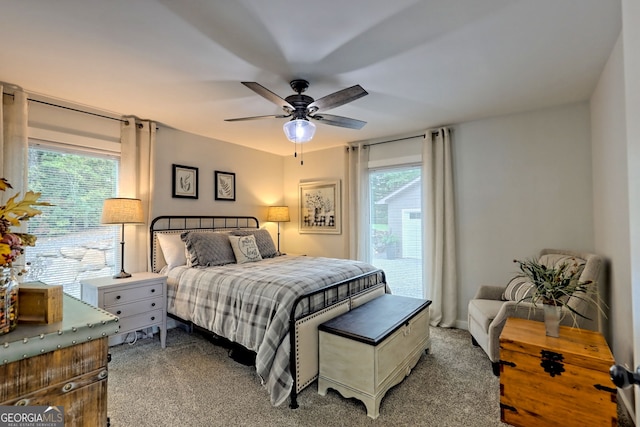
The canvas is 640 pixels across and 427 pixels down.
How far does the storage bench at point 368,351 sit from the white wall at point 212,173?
265 centimetres

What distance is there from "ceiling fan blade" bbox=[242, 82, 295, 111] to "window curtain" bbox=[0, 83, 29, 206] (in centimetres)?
212

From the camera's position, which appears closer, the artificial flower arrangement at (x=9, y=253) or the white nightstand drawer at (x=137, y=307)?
the artificial flower arrangement at (x=9, y=253)

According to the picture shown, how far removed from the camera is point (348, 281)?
9.34 feet

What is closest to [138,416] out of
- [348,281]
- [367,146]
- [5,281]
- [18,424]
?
[18,424]

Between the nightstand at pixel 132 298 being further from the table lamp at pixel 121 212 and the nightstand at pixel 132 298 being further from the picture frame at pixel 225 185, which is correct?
the picture frame at pixel 225 185

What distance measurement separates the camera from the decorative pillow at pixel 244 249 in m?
3.61

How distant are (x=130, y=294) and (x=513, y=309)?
345 cm

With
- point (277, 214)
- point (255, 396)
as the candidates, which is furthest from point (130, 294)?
point (277, 214)

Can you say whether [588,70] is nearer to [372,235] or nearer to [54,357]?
[372,235]

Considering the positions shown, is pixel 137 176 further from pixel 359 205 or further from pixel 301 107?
pixel 359 205

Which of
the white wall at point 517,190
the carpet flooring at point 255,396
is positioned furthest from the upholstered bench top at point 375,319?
the white wall at point 517,190

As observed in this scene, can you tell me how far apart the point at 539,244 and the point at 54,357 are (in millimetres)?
3994

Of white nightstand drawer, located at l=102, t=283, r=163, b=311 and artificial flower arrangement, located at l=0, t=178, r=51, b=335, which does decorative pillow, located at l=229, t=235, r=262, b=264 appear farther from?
artificial flower arrangement, located at l=0, t=178, r=51, b=335

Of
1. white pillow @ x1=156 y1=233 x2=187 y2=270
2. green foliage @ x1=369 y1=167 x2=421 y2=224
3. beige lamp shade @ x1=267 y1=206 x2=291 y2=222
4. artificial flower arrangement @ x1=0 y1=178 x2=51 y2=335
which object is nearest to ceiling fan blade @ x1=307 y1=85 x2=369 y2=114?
artificial flower arrangement @ x1=0 y1=178 x2=51 y2=335
